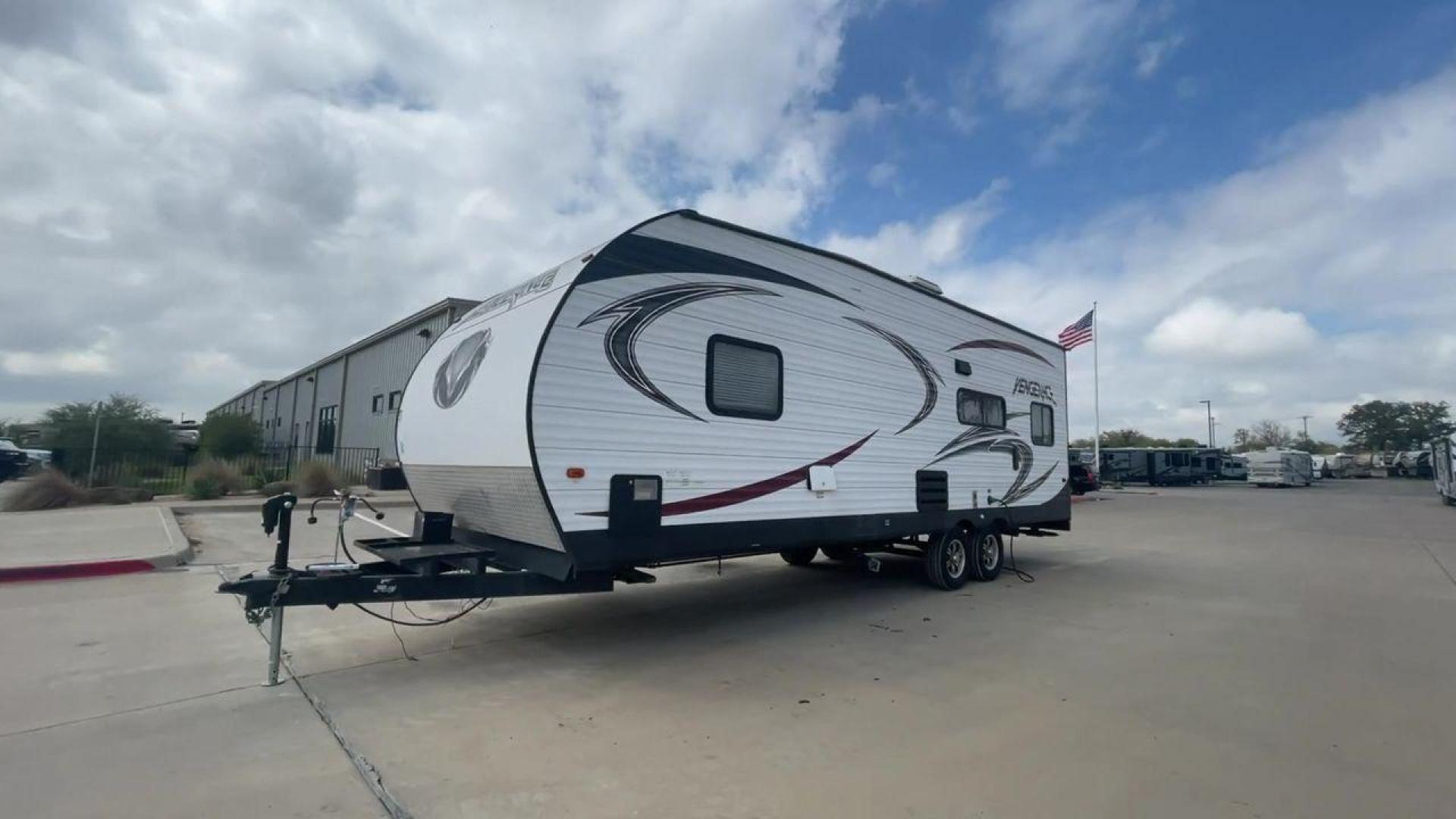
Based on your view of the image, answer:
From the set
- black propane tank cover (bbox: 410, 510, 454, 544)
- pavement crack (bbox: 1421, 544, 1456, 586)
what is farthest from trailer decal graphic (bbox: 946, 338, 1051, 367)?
pavement crack (bbox: 1421, 544, 1456, 586)

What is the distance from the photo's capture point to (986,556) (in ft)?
31.1

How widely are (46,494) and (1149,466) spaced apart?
51.6 metres

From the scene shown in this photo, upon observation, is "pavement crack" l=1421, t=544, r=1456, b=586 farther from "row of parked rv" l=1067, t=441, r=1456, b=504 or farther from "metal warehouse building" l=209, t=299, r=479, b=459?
"row of parked rv" l=1067, t=441, r=1456, b=504

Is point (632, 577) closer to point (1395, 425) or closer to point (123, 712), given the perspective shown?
point (123, 712)

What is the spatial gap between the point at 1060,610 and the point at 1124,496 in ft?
92.2

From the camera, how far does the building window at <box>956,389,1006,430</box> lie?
8844 millimetres

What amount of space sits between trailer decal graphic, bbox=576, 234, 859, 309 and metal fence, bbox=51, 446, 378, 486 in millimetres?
13620

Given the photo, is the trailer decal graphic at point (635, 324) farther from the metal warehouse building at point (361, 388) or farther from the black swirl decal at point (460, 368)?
the metal warehouse building at point (361, 388)

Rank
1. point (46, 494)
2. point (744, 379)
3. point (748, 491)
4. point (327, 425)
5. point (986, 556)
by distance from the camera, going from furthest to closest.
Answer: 1. point (327, 425)
2. point (46, 494)
3. point (986, 556)
4. point (744, 379)
5. point (748, 491)

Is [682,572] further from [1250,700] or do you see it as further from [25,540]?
[25,540]

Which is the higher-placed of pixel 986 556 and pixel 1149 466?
pixel 1149 466

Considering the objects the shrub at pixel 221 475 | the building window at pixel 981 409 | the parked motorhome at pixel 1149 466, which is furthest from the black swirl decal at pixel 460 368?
the parked motorhome at pixel 1149 466

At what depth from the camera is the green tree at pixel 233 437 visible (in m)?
30.2

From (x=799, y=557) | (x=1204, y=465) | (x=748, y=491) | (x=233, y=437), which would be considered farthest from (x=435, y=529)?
(x=1204, y=465)
